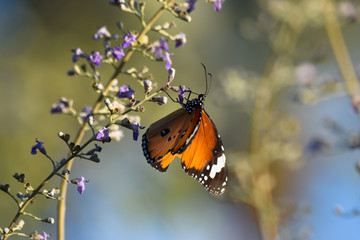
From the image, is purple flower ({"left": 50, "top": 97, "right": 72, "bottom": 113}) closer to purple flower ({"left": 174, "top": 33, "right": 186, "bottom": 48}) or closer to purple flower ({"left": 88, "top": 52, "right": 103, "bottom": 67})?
purple flower ({"left": 88, "top": 52, "right": 103, "bottom": 67})

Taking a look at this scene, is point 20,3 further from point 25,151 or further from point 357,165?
point 357,165

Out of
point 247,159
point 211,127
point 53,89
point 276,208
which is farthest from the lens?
point 53,89

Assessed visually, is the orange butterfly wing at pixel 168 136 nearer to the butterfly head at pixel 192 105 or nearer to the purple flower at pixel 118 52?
the butterfly head at pixel 192 105

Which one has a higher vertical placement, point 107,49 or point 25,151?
point 25,151

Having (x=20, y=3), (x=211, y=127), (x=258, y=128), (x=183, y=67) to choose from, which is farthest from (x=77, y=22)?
(x=211, y=127)

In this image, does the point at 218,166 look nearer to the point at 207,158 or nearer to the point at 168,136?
the point at 207,158

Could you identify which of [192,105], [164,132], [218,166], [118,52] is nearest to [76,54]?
[118,52]

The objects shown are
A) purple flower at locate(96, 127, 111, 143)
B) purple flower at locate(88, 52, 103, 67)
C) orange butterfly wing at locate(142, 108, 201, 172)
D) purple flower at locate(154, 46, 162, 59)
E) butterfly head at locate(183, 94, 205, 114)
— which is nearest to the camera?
purple flower at locate(96, 127, 111, 143)

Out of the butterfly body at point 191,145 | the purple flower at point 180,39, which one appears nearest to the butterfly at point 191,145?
the butterfly body at point 191,145

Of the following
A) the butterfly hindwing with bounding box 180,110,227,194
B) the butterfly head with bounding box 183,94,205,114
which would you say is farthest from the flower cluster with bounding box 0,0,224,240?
the butterfly hindwing with bounding box 180,110,227,194
